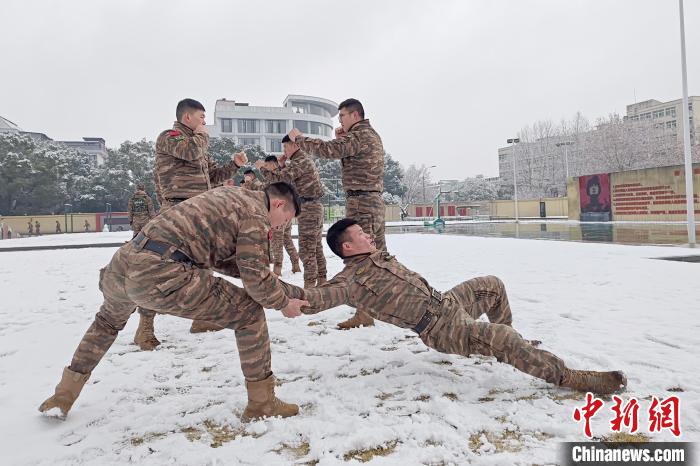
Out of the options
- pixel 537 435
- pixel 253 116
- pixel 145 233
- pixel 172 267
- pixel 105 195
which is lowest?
pixel 537 435

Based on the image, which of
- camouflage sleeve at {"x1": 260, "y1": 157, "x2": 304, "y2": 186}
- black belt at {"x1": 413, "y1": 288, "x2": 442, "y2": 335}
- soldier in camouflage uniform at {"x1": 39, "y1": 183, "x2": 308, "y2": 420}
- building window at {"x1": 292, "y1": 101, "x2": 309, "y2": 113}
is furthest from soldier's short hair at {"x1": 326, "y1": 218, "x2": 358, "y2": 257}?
building window at {"x1": 292, "y1": 101, "x2": 309, "y2": 113}

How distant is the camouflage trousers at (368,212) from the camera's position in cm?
432

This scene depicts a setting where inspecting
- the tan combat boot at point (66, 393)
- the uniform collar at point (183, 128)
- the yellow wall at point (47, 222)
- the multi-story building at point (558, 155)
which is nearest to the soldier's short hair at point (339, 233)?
the tan combat boot at point (66, 393)

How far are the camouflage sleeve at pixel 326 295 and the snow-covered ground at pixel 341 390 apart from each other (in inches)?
20.7

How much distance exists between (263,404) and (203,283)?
76 cm

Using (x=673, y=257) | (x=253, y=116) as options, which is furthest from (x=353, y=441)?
(x=253, y=116)

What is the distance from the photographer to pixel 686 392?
2.41 meters

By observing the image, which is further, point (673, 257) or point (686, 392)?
point (673, 257)

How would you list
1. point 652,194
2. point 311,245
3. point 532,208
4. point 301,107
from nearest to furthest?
point 311,245 < point 652,194 < point 532,208 < point 301,107

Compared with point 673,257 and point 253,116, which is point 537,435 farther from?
point 253,116

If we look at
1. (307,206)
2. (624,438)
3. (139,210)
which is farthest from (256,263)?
(139,210)

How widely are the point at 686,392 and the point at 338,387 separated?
6.77 feet

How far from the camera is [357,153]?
14.2 feet

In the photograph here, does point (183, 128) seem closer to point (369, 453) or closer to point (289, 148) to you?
point (289, 148)
